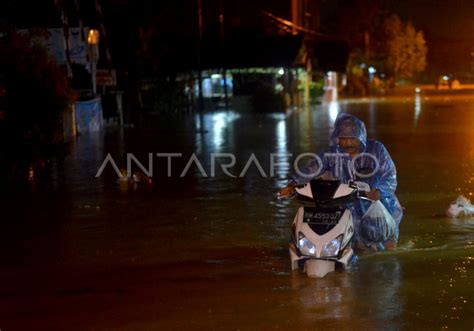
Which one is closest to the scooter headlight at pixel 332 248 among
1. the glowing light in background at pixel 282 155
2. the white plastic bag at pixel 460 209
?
the white plastic bag at pixel 460 209

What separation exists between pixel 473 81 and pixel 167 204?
9628 cm

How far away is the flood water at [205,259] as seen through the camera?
20.7 ft

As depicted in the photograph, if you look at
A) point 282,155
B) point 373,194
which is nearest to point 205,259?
point 373,194

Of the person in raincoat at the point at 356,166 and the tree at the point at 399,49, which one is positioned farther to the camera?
the tree at the point at 399,49

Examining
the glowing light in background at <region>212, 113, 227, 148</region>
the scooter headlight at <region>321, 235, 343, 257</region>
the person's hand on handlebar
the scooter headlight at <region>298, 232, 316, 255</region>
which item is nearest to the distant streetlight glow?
the glowing light in background at <region>212, 113, 227, 148</region>

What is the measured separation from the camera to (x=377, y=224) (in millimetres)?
7957

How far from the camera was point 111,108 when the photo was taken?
1292 inches

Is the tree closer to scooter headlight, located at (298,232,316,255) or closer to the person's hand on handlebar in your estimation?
the person's hand on handlebar

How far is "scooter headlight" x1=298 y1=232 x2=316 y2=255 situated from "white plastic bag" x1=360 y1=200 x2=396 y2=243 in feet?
3.69

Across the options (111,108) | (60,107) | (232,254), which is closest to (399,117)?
(111,108)

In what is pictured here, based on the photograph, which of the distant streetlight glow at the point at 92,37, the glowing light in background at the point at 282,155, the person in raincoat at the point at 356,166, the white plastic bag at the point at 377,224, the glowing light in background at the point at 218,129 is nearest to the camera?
the person in raincoat at the point at 356,166

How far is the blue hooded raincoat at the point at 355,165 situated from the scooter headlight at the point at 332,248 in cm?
87

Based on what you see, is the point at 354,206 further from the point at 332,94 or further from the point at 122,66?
the point at 332,94

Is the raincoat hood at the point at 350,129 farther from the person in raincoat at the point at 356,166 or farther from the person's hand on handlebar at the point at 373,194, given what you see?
the person's hand on handlebar at the point at 373,194
